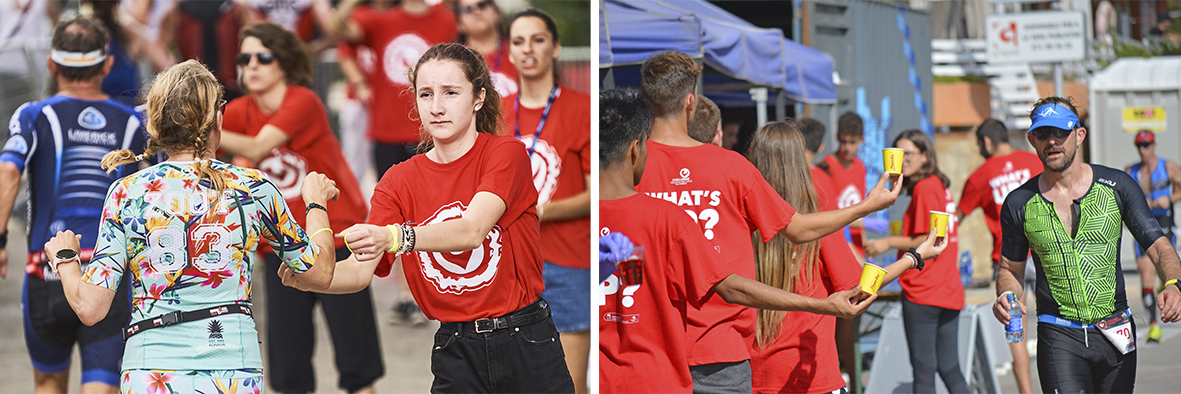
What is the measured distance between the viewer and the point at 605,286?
3406 millimetres

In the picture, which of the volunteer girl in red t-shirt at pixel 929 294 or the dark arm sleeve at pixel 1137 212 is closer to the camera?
the dark arm sleeve at pixel 1137 212

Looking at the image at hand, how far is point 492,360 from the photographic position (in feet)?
9.84

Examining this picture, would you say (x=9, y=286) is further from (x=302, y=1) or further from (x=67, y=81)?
(x=67, y=81)

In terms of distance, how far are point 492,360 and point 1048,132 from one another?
221 cm

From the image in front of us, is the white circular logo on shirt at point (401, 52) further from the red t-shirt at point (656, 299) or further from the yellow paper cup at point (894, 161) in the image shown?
the yellow paper cup at point (894, 161)

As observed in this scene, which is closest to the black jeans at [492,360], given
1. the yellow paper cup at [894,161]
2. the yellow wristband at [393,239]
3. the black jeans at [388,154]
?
the yellow wristband at [393,239]

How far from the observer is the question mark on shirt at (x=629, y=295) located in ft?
10.7

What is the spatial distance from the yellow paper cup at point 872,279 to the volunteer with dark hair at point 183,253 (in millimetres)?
1640

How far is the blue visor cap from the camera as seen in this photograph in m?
3.59

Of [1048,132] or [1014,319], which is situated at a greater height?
[1048,132]

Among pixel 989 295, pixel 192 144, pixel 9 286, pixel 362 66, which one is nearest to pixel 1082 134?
pixel 989 295

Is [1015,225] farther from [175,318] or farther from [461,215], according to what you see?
[175,318]

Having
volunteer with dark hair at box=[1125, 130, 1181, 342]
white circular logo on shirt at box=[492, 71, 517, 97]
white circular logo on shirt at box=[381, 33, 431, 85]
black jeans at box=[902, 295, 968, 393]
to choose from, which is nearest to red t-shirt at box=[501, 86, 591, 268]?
white circular logo on shirt at box=[492, 71, 517, 97]

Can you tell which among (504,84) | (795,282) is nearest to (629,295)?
(795,282)
